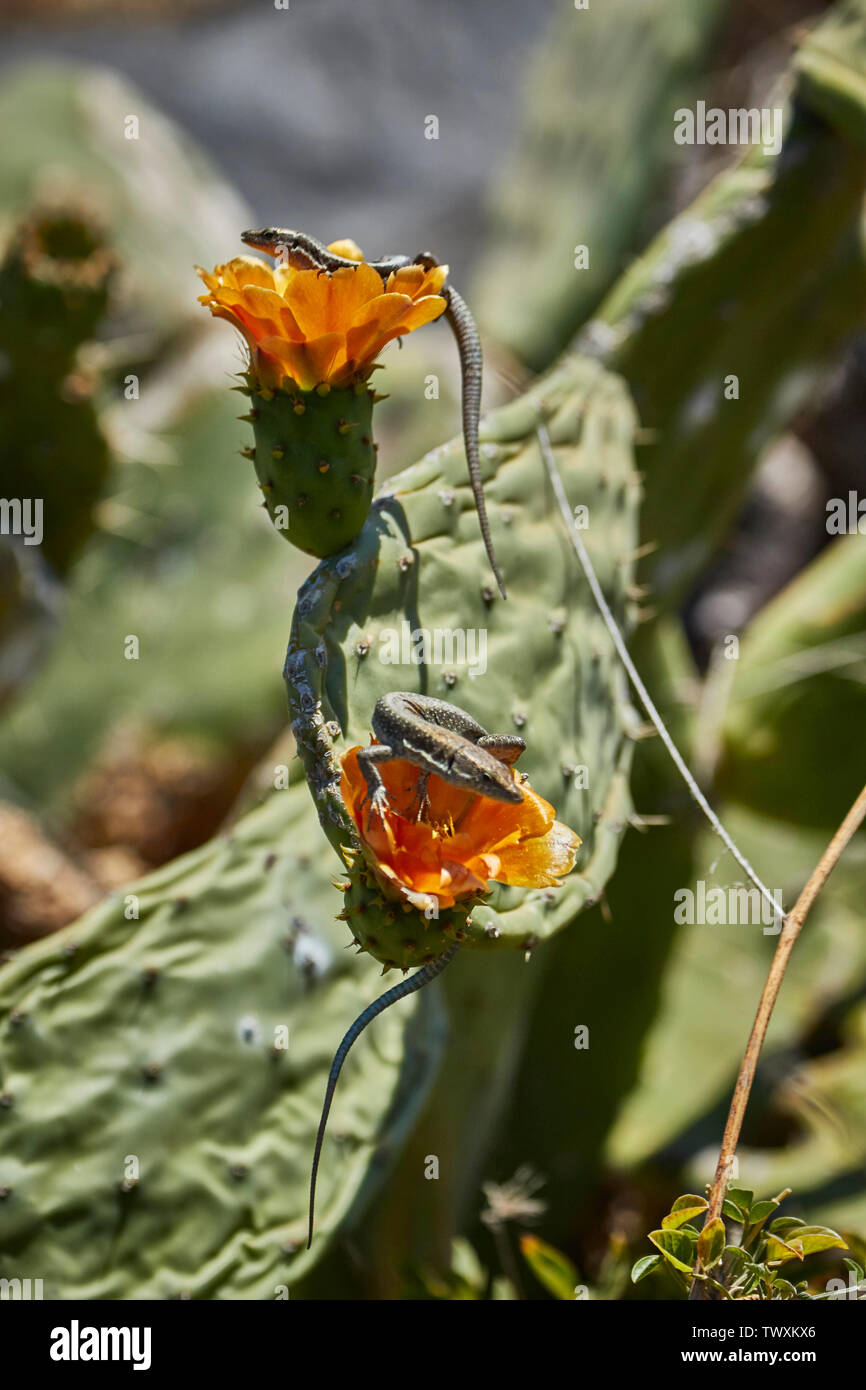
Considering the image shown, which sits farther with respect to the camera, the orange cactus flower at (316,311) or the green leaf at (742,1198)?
the green leaf at (742,1198)

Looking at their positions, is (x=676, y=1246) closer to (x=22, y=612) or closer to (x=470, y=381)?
(x=470, y=381)

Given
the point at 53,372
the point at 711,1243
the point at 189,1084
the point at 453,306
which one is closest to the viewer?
the point at 711,1243

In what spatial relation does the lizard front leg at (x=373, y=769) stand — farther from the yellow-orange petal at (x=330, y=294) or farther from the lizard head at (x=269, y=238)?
the lizard head at (x=269, y=238)

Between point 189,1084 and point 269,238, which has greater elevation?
point 269,238

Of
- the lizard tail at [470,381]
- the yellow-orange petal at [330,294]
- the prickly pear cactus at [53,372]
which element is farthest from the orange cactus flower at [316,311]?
the prickly pear cactus at [53,372]

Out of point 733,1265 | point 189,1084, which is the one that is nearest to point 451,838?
point 733,1265

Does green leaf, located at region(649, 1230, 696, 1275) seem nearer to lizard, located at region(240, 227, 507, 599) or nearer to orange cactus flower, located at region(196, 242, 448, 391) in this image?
lizard, located at region(240, 227, 507, 599)
